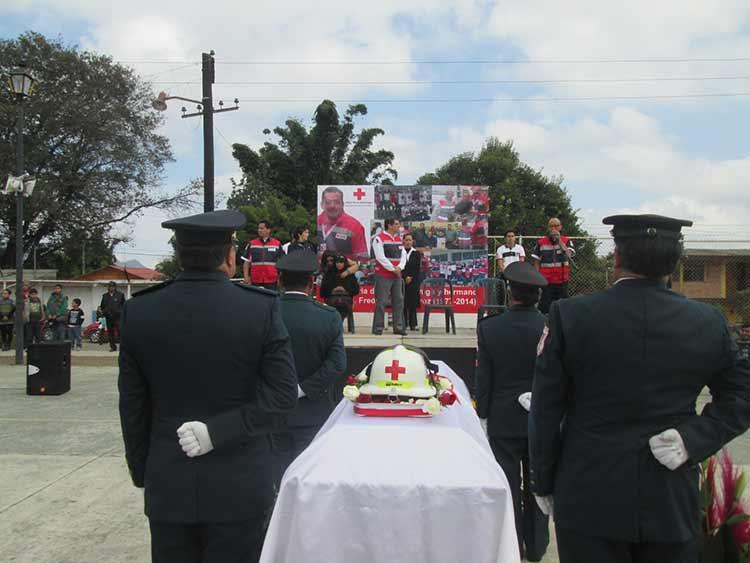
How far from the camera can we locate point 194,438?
89.0 inches

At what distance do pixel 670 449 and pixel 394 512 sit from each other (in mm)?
1025

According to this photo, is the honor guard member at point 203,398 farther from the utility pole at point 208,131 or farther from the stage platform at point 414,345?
the utility pole at point 208,131

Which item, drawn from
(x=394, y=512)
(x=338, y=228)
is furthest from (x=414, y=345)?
(x=338, y=228)

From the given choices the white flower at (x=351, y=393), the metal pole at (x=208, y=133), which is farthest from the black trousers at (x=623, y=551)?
the metal pole at (x=208, y=133)

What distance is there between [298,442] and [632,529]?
224 centimetres

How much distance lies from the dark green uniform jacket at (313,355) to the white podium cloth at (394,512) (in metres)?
1.32

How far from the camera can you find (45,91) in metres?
30.2

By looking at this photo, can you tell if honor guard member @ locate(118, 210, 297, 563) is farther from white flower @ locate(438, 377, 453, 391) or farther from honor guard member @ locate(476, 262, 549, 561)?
honor guard member @ locate(476, 262, 549, 561)

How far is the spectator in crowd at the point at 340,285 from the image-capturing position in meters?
9.95

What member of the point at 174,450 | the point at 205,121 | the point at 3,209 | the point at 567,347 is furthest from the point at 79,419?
the point at 3,209

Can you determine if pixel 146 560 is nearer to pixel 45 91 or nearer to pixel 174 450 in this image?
pixel 174 450


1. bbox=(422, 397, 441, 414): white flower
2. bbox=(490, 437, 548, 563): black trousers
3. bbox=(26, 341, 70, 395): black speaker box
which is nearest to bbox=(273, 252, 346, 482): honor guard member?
bbox=(422, 397, 441, 414): white flower

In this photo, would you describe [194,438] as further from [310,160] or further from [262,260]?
[310,160]

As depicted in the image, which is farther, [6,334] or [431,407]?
[6,334]
